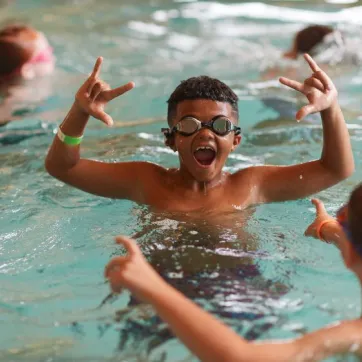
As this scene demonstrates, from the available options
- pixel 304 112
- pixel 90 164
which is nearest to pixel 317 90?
pixel 304 112

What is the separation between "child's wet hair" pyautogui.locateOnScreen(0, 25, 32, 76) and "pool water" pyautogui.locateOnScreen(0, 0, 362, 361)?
287 mm

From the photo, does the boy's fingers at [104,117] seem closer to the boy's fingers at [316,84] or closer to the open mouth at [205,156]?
the open mouth at [205,156]

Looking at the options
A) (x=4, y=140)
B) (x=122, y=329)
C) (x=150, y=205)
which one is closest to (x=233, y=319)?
(x=122, y=329)

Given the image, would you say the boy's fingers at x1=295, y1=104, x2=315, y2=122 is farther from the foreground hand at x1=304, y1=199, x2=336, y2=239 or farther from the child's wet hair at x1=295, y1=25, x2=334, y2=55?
the child's wet hair at x1=295, y1=25, x2=334, y2=55

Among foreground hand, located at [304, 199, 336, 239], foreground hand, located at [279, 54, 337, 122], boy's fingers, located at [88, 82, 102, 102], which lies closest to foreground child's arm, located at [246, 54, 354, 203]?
foreground hand, located at [279, 54, 337, 122]

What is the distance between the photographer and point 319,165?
356 cm

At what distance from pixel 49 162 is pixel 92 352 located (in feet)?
3.66

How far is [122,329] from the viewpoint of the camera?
2760mm

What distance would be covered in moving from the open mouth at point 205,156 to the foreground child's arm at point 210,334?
3.93ft

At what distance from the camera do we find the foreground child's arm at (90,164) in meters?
3.34

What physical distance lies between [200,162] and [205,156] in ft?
0.12

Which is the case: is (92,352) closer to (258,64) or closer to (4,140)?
(4,140)

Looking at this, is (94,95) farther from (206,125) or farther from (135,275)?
(135,275)

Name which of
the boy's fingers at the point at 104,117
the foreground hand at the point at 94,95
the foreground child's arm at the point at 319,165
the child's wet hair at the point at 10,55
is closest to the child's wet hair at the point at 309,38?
the child's wet hair at the point at 10,55
